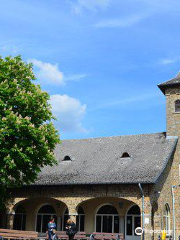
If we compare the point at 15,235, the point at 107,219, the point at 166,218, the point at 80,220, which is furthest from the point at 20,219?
the point at 166,218

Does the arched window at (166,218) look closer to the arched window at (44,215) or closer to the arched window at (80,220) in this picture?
the arched window at (80,220)

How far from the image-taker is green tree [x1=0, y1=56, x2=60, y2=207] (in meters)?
17.3

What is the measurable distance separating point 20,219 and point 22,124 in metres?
11.1

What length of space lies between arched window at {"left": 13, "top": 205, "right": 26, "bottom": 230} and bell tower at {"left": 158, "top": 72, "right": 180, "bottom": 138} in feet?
38.2

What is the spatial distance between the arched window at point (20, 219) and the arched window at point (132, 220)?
7444 mm

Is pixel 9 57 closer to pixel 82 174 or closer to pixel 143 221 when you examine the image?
pixel 82 174

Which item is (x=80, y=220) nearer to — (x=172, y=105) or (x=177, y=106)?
(x=172, y=105)

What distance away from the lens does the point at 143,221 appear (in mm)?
20312

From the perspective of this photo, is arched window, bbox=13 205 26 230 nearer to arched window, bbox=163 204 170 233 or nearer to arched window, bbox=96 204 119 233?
arched window, bbox=96 204 119 233

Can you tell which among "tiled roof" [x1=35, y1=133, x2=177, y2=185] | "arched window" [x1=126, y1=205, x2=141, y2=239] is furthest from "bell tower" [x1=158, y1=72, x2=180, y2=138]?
"arched window" [x1=126, y1=205, x2=141, y2=239]

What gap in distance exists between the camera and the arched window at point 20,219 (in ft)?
84.5

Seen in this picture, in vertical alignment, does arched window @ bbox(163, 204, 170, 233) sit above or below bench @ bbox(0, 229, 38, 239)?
above

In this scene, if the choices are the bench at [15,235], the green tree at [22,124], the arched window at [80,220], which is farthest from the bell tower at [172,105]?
the bench at [15,235]

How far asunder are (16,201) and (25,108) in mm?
8245
